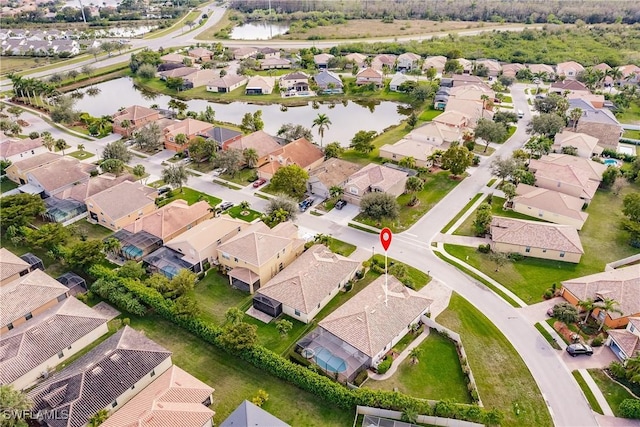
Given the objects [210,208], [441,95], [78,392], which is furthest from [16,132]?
[441,95]

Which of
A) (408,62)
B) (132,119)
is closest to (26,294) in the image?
(132,119)

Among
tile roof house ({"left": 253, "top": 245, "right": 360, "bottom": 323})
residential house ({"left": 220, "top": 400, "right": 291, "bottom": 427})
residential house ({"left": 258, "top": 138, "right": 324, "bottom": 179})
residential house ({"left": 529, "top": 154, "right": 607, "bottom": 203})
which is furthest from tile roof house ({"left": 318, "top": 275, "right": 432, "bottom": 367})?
residential house ({"left": 529, "top": 154, "right": 607, "bottom": 203})

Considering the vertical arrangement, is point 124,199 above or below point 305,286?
above

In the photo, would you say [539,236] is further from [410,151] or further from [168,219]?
[168,219]

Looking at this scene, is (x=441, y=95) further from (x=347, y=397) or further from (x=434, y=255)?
(x=347, y=397)

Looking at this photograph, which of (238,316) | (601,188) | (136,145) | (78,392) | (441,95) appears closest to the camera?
(78,392)
